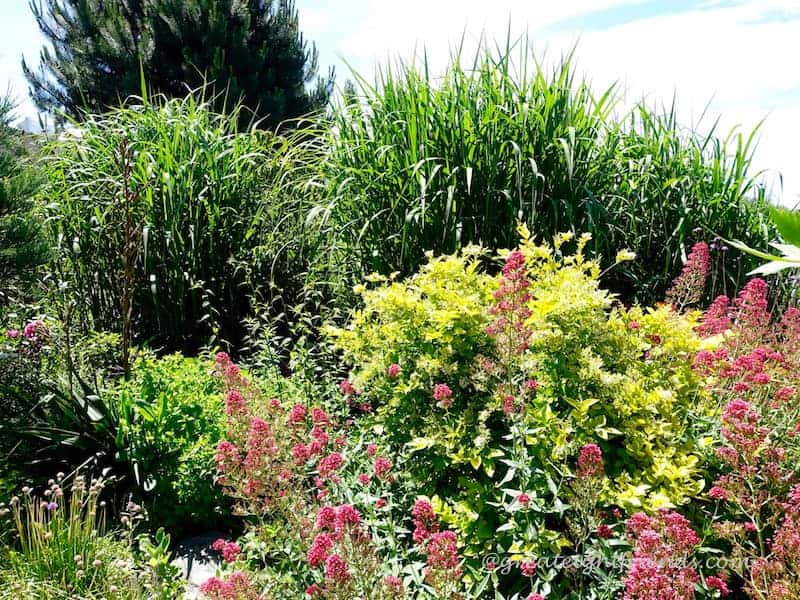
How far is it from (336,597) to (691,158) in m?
4.59

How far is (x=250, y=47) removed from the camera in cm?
1567

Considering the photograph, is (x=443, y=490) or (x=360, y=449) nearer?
(x=443, y=490)

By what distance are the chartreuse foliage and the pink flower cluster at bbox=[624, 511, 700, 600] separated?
0.35 meters

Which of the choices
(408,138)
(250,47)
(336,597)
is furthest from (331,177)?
(250,47)

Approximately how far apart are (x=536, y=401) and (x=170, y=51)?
15.2 metres

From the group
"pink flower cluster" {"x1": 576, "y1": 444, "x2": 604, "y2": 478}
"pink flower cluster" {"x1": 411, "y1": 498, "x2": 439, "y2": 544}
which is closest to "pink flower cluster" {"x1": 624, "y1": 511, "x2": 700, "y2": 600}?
"pink flower cluster" {"x1": 576, "y1": 444, "x2": 604, "y2": 478}

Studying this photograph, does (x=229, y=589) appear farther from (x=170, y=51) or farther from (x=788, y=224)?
(x=170, y=51)

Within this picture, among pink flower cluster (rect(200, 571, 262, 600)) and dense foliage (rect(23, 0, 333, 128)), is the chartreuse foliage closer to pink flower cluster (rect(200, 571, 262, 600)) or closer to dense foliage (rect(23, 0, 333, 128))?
pink flower cluster (rect(200, 571, 262, 600))

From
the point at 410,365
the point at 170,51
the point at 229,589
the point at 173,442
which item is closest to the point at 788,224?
the point at 229,589

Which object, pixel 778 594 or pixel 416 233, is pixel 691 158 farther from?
pixel 778 594

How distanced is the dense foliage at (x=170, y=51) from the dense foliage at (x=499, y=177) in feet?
34.9

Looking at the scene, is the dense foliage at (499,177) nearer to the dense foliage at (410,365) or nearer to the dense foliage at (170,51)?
the dense foliage at (410,365)

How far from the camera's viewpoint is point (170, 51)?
15508 millimetres

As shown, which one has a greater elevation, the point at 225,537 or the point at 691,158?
the point at 691,158
